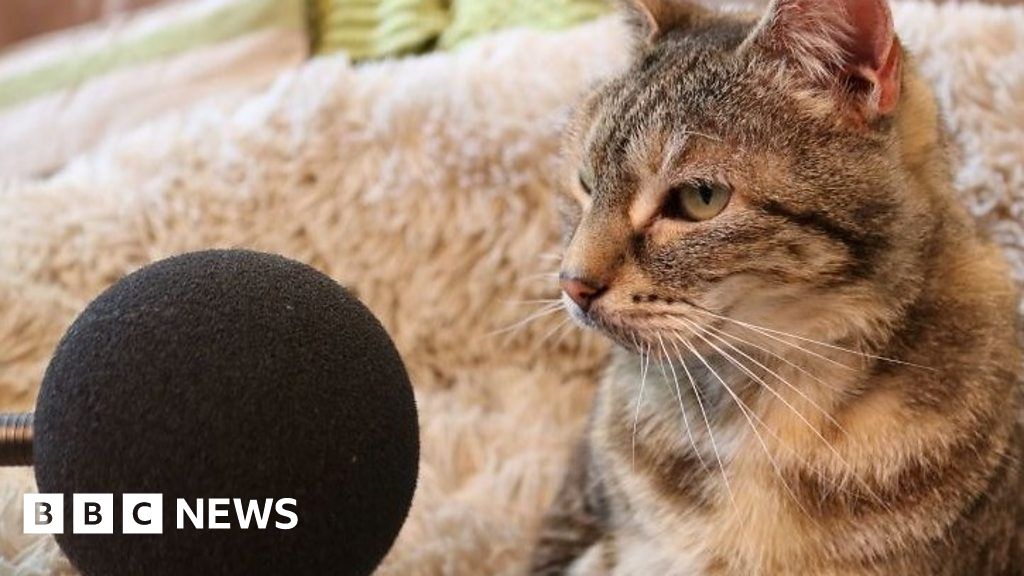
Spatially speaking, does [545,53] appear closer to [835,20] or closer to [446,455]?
[446,455]

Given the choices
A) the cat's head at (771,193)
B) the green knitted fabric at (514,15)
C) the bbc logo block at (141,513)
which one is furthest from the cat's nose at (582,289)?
the green knitted fabric at (514,15)

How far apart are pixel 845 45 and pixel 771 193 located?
0.11 m

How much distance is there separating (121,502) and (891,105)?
0.53m

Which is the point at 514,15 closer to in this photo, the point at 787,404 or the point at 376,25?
the point at 376,25

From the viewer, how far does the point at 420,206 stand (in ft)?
3.95

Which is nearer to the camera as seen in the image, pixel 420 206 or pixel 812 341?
pixel 812 341

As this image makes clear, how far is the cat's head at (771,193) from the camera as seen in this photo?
2.25ft

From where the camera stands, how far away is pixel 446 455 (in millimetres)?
A: 1111

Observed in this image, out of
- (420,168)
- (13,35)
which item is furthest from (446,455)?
(13,35)

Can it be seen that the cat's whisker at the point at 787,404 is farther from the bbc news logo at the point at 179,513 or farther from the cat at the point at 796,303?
the bbc news logo at the point at 179,513

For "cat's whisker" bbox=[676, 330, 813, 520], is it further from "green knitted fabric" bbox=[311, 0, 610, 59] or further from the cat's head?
"green knitted fabric" bbox=[311, 0, 610, 59]

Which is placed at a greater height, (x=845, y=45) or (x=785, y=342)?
(x=845, y=45)

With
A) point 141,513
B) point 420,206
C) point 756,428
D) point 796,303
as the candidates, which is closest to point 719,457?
point 756,428

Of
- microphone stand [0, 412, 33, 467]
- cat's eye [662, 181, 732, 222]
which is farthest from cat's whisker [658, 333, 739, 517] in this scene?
microphone stand [0, 412, 33, 467]
